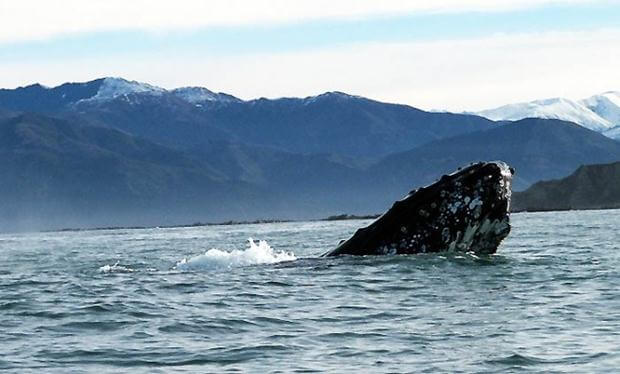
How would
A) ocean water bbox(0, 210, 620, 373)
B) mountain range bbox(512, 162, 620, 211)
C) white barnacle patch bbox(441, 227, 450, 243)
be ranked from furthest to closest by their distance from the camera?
mountain range bbox(512, 162, 620, 211) < white barnacle patch bbox(441, 227, 450, 243) < ocean water bbox(0, 210, 620, 373)

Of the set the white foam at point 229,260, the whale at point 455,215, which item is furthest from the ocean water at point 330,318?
the white foam at point 229,260

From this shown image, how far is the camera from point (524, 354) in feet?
36.1

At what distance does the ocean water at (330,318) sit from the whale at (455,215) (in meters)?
0.36

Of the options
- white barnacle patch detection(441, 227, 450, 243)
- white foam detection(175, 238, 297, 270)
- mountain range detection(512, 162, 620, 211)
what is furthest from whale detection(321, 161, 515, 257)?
mountain range detection(512, 162, 620, 211)

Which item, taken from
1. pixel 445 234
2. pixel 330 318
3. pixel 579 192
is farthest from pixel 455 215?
pixel 579 192

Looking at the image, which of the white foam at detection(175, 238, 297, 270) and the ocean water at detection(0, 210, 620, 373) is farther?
the white foam at detection(175, 238, 297, 270)

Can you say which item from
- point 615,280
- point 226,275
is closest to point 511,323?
point 615,280

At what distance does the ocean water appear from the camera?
11.0 m

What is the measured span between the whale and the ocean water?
0.36 metres

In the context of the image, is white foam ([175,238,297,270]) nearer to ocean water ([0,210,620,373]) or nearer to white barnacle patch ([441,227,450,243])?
ocean water ([0,210,620,373])

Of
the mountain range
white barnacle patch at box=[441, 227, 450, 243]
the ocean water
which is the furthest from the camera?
the mountain range

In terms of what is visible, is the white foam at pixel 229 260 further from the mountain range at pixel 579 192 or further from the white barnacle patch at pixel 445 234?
the mountain range at pixel 579 192

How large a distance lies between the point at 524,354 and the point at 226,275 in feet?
32.1

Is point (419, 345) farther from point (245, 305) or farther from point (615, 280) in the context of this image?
point (615, 280)
